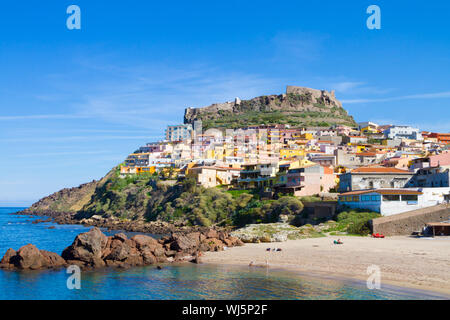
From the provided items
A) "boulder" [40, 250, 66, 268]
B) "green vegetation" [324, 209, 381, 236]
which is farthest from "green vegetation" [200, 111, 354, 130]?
"boulder" [40, 250, 66, 268]

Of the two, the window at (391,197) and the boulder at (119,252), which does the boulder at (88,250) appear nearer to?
the boulder at (119,252)

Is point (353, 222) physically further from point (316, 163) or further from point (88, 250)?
point (316, 163)

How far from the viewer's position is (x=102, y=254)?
3259cm

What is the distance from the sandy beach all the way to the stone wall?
7.23 feet

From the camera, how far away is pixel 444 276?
77.7 feet

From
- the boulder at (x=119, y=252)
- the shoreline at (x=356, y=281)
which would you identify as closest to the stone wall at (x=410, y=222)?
the shoreline at (x=356, y=281)

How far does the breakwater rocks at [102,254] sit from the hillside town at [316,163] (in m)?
21.1

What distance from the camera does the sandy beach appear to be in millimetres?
24586

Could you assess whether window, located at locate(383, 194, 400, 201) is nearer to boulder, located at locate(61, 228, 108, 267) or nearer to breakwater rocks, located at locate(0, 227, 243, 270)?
breakwater rocks, located at locate(0, 227, 243, 270)

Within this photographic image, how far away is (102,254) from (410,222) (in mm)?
27409
